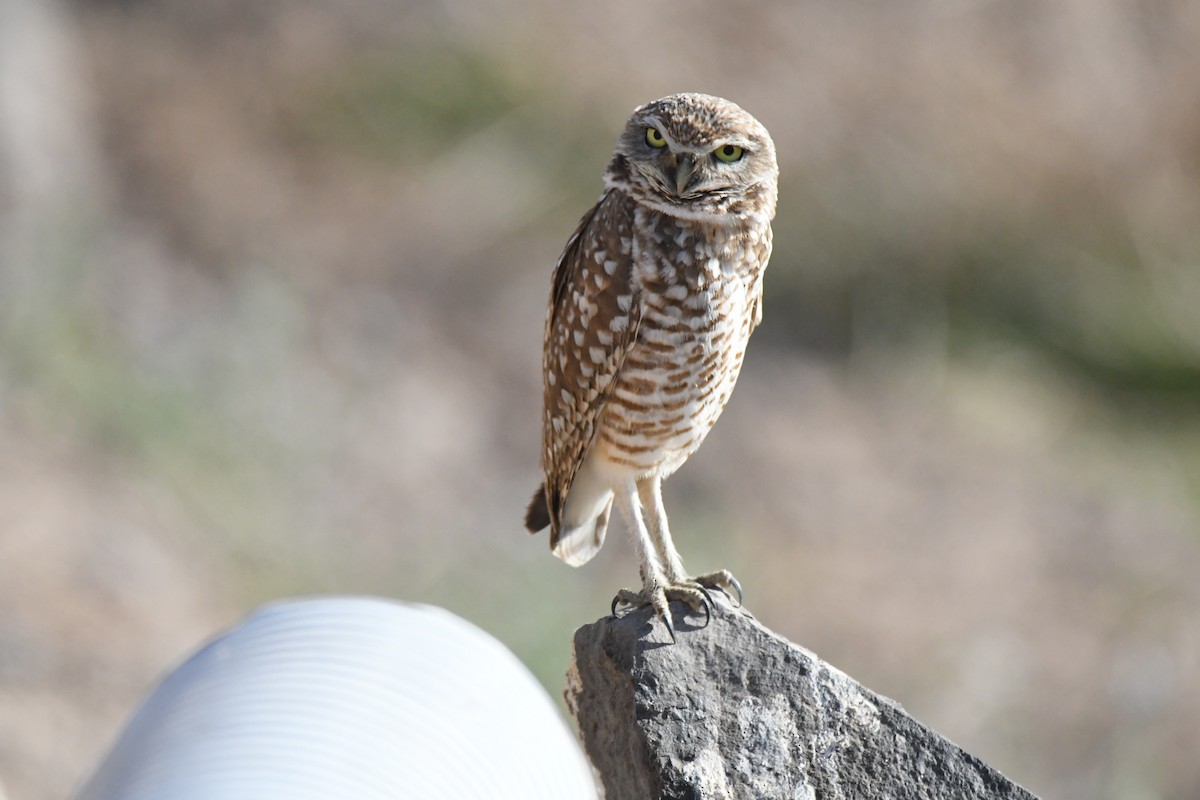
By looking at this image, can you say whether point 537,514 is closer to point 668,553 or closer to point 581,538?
point 581,538

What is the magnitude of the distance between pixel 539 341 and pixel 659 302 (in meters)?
7.08

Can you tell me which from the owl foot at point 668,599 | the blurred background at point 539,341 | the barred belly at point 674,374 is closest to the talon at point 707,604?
the owl foot at point 668,599

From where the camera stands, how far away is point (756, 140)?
3.38 metres


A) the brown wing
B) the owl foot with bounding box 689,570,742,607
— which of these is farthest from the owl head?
the owl foot with bounding box 689,570,742,607

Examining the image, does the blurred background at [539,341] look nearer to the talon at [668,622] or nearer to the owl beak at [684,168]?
the talon at [668,622]

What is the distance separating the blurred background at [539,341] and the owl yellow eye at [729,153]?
4.64m

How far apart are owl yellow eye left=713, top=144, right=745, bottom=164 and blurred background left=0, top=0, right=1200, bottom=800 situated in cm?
464

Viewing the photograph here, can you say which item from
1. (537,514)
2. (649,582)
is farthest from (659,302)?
(537,514)

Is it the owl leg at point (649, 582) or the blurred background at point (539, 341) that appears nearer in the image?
the owl leg at point (649, 582)

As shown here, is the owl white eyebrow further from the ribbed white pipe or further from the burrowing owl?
the ribbed white pipe

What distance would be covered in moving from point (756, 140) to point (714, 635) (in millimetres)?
1343

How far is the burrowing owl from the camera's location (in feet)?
11.1

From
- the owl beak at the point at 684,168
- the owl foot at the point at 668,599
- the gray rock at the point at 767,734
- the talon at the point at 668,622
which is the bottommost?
the gray rock at the point at 767,734

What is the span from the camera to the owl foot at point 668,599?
11.8 feet
